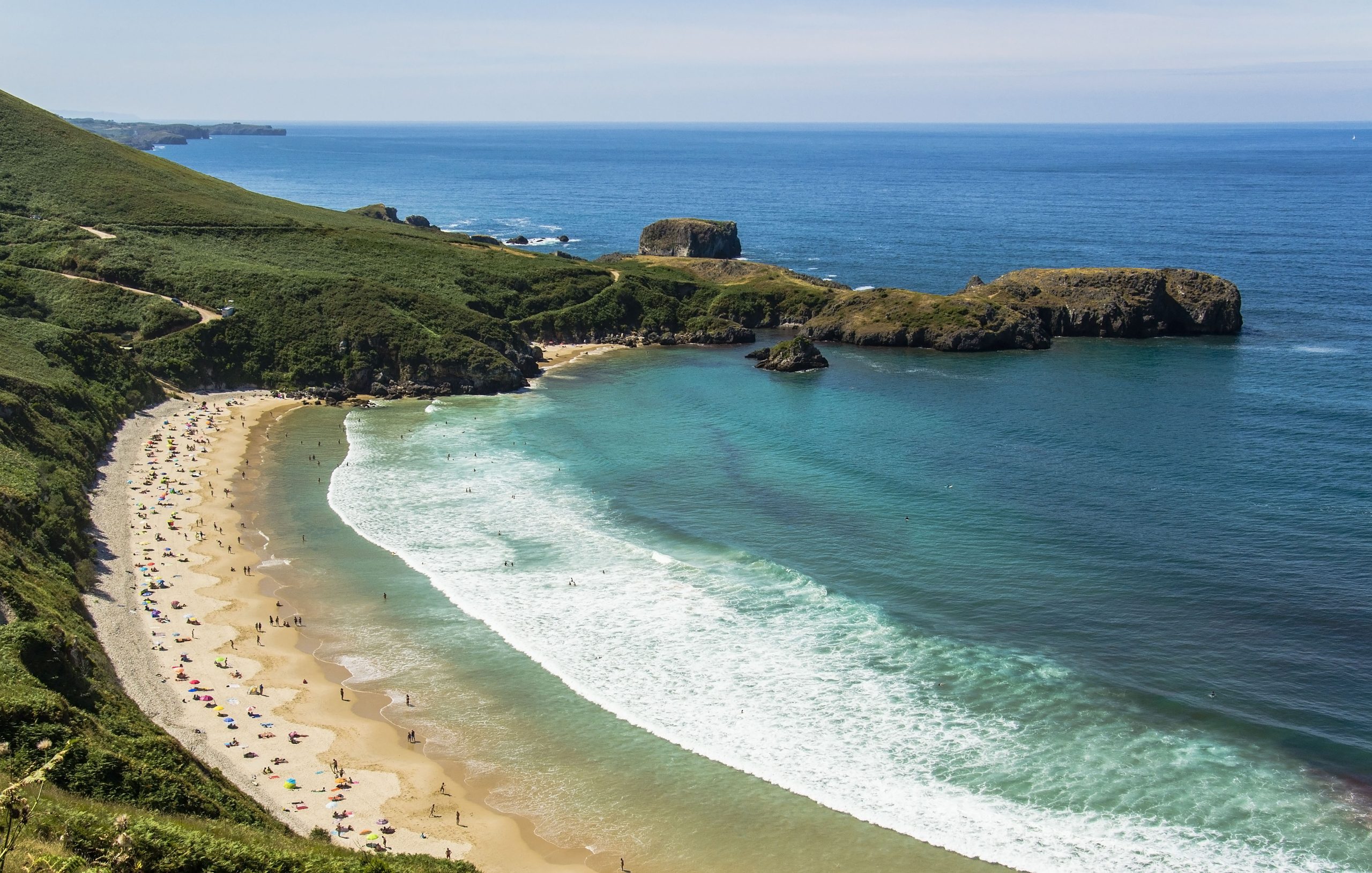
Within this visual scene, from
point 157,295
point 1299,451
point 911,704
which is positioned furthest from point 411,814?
point 157,295

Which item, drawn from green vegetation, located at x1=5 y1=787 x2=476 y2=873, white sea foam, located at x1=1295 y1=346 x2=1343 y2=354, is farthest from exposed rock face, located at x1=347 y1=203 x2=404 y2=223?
green vegetation, located at x1=5 y1=787 x2=476 y2=873

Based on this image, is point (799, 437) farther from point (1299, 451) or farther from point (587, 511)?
point (1299, 451)

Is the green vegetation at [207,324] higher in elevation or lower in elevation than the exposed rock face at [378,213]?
lower

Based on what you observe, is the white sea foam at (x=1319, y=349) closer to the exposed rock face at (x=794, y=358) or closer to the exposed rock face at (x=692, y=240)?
the exposed rock face at (x=794, y=358)

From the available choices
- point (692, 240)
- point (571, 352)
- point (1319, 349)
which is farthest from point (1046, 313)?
point (692, 240)

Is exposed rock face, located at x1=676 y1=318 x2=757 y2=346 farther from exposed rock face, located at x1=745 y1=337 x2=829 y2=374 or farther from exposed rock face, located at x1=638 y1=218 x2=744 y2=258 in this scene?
exposed rock face, located at x1=638 y1=218 x2=744 y2=258

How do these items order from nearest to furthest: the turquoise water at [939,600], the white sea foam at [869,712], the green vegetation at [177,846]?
1. the green vegetation at [177,846]
2. the white sea foam at [869,712]
3. the turquoise water at [939,600]

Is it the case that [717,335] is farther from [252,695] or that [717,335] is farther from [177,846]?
[177,846]

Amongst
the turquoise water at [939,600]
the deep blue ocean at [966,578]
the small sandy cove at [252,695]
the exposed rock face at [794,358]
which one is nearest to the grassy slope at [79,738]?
the small sandy cove at [252,695]
